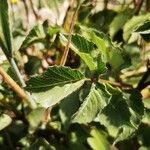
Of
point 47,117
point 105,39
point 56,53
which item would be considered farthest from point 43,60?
point 105,39

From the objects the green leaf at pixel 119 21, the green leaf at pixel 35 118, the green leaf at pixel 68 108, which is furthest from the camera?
the green leaf at pixel 119 21

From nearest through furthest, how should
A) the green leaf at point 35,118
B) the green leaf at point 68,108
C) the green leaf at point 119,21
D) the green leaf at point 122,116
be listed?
the green leaf at point 35,118
the green leaf at point 122,116
the green leaf at point 68,108
the green leaf at point 119,21

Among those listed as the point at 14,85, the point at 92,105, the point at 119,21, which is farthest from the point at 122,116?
the point at 119,21

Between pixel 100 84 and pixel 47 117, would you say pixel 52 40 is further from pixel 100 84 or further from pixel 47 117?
pixel 100 84

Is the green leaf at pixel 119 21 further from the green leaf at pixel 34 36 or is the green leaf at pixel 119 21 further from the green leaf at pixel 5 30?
the green leaf at pixel 5 30

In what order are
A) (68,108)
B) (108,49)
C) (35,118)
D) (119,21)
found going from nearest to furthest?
(35,118) → (108,49) → (68,108) → (119,21)

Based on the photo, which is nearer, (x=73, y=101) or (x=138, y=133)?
(x=73, y=101)

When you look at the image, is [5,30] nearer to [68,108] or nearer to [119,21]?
[68,108]

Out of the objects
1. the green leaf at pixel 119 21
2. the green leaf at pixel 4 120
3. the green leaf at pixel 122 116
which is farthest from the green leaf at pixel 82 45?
the green leaf at pixel 119 21
